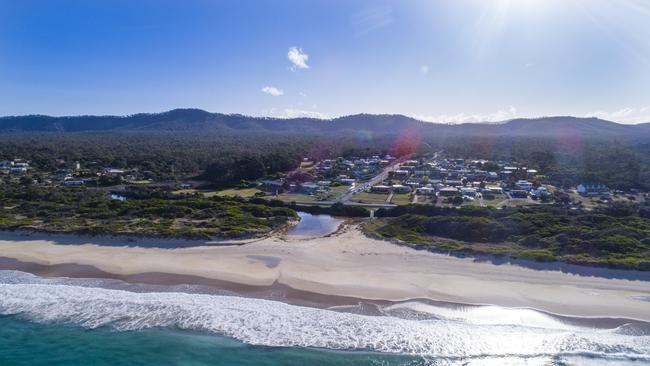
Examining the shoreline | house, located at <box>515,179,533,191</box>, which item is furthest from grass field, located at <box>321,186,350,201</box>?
the shoreline

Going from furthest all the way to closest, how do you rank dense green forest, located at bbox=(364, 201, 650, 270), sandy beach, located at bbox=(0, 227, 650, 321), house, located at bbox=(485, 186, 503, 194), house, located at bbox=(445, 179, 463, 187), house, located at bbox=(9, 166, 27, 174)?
house, located at bbox=(9, 166, 27, 174) → house, located at bbox=(445, 179, 463, 187) → house, located at bbox=(485, 186, 503, 194) → dense green forest, located at bbox=(364, 201, 650, 270) → sandy beach, located at bbox=(0, 227, 650, 321)

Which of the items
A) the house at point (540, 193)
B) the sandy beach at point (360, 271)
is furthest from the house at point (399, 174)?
the sandy beach at point (360, 271)

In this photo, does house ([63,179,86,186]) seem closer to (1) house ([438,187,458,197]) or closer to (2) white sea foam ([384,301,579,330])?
(1) house ([438,187,458,197])

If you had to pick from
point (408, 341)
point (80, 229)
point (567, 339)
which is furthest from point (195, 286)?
point (567, 339)

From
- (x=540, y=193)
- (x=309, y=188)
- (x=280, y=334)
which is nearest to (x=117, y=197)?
(x=309, y=188)

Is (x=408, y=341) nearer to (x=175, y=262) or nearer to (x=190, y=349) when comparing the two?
(x=190, y=349)

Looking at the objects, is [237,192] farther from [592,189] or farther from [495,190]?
[592,189]
